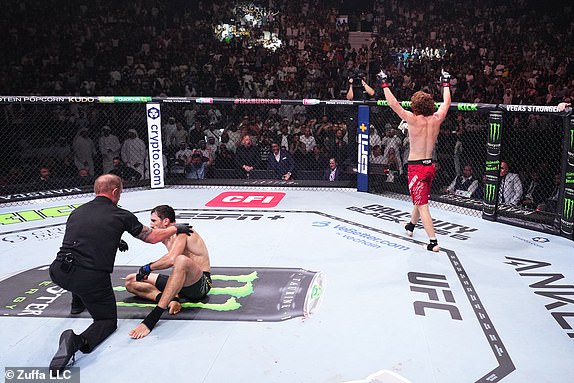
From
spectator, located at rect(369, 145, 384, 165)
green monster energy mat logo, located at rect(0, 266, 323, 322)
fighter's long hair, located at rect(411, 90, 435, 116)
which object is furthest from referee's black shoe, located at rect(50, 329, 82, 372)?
spectator, located at rect(369, 145, 384, 165)

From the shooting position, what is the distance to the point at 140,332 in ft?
10.7

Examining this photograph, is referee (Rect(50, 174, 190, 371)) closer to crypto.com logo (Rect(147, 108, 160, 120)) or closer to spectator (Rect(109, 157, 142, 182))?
crypto.com logo (Rect(147, 108, 160, 120))

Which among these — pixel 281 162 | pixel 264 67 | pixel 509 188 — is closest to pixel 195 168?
pixel 281 162

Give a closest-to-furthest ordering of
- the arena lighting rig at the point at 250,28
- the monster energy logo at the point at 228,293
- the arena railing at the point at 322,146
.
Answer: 1. the monster energy logo at the point at 228,293
2. the arena railing at the point at 322,146
3. the arena lighting rig at the point at 250,28

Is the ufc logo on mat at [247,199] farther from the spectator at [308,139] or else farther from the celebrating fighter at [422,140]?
the celebrating fighter at [422,140]

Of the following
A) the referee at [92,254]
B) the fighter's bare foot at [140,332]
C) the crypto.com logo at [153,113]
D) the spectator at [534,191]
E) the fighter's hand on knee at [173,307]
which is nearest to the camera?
the referee at [92,254]

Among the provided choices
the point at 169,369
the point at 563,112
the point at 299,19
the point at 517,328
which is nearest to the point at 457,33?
the point at 299,19

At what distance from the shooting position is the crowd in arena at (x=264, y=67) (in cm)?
845

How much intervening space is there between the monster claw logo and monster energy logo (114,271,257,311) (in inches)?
118

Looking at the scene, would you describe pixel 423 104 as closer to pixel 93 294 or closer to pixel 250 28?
pixel 93 294

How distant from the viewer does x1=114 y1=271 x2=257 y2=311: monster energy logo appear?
12.1ft

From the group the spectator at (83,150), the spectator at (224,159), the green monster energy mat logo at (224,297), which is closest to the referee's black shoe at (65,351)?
the green monster energy mat logo at (224,297)

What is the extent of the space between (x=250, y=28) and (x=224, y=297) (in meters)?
12.3

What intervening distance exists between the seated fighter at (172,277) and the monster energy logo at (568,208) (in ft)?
11.3
